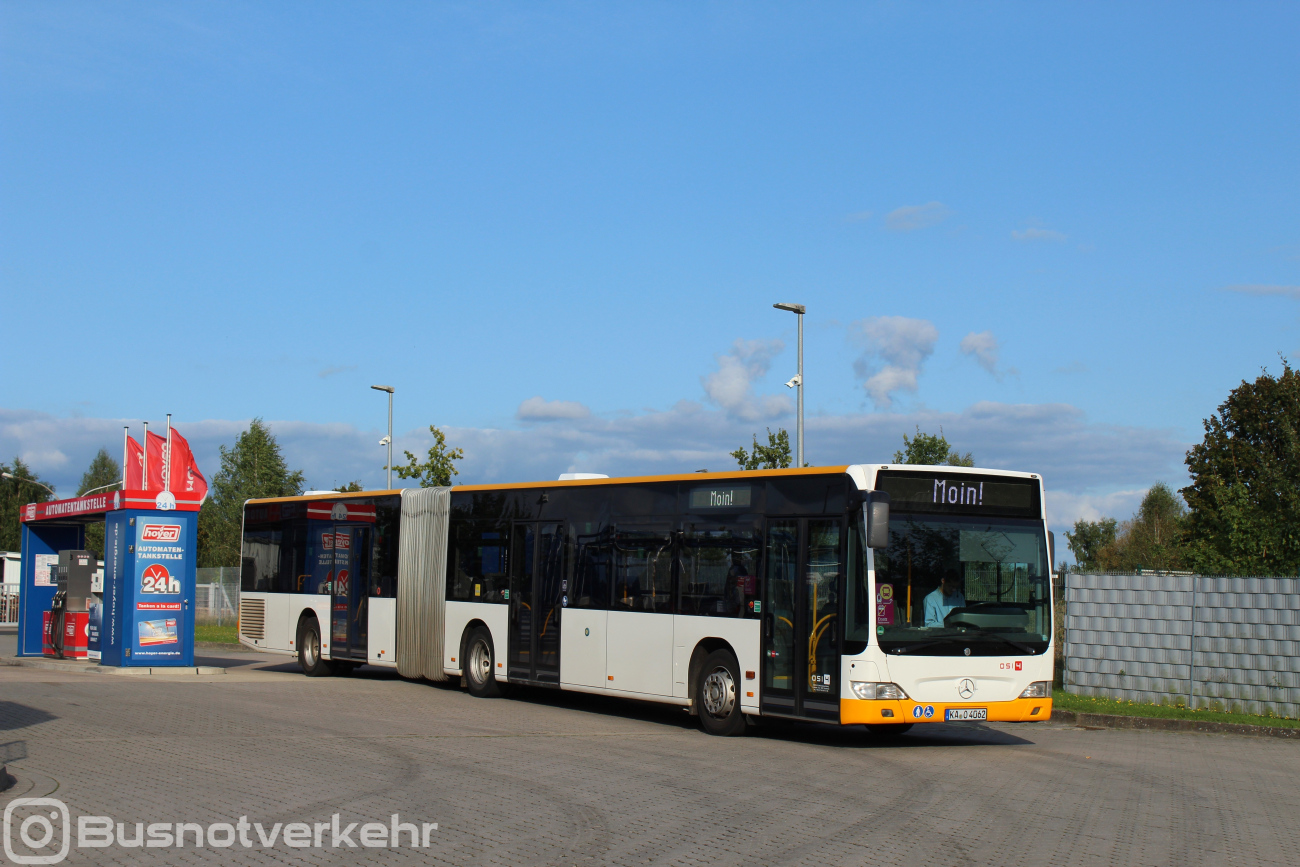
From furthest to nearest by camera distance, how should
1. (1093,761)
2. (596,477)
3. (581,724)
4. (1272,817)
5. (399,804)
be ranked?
(596,477), (581,724), (1093,761), (1272,817), (399,804)

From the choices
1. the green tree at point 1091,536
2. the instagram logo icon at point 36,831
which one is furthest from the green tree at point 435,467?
the green tree at point 1091,536

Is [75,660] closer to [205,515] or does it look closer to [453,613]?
[453,613]

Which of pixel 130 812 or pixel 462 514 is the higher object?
pixel 462 514

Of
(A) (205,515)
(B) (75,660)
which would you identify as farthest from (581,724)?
(A) (205,515)

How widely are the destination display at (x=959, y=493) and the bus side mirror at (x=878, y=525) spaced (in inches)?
20.8

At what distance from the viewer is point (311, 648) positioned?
23.1m

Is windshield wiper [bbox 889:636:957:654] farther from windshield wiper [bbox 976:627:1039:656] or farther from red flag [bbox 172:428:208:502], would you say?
red flag [bbox 172:428:208:502]

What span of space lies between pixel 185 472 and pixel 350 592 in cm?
376

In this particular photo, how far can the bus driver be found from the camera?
13.3 m

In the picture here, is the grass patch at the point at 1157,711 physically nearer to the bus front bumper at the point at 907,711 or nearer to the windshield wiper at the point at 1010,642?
the windshield wiper at the point at 1010,642

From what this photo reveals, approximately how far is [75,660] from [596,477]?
44.2ft

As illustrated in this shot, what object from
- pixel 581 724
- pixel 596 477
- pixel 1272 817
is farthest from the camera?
pixel 596 477

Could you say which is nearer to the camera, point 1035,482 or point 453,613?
point 1035,482

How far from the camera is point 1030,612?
1378 cm
